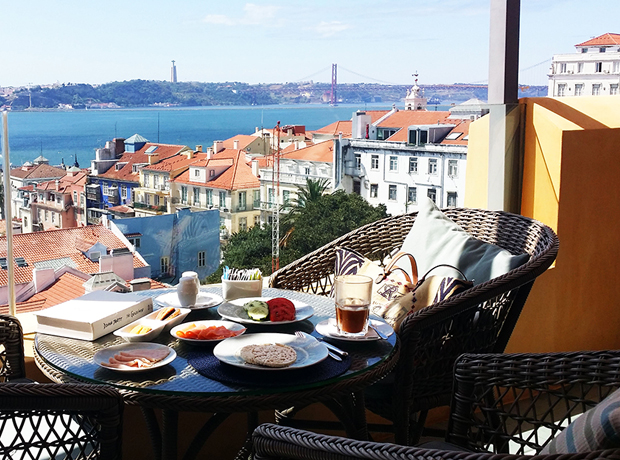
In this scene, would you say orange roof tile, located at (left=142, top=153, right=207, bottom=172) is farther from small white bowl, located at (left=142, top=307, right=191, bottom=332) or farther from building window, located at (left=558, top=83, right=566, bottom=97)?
building window, located at (left=558, top=83, right=566, bottom=97)

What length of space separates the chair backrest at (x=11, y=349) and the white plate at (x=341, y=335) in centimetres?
68

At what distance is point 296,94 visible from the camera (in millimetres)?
4176

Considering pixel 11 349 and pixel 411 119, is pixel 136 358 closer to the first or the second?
pixel 11 349

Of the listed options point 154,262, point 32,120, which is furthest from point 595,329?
point 32,120

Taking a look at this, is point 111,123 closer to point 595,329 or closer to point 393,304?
point 393,304

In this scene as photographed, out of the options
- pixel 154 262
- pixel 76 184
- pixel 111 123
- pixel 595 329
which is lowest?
pixel 595 329

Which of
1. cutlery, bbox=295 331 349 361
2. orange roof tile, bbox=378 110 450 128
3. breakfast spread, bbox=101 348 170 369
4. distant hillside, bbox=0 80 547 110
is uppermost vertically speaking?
distant hillside, bbox=0 80 547 110

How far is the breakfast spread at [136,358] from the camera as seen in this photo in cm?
127


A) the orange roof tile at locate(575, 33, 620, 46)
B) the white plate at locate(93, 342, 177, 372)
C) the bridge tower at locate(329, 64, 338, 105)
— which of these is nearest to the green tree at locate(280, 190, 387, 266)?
the bridge tower at locate(329, 64, 338, 105)

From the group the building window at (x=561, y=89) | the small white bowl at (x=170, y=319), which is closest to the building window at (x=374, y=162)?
the building window at (x=561, y=89)

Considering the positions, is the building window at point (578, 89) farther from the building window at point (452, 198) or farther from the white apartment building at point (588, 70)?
the building window at point (452, 198)

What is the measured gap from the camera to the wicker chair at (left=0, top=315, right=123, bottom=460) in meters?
1.04

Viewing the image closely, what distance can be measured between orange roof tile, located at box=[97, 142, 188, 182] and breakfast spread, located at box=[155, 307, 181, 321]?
1.47 meters

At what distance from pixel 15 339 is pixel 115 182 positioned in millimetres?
1437
